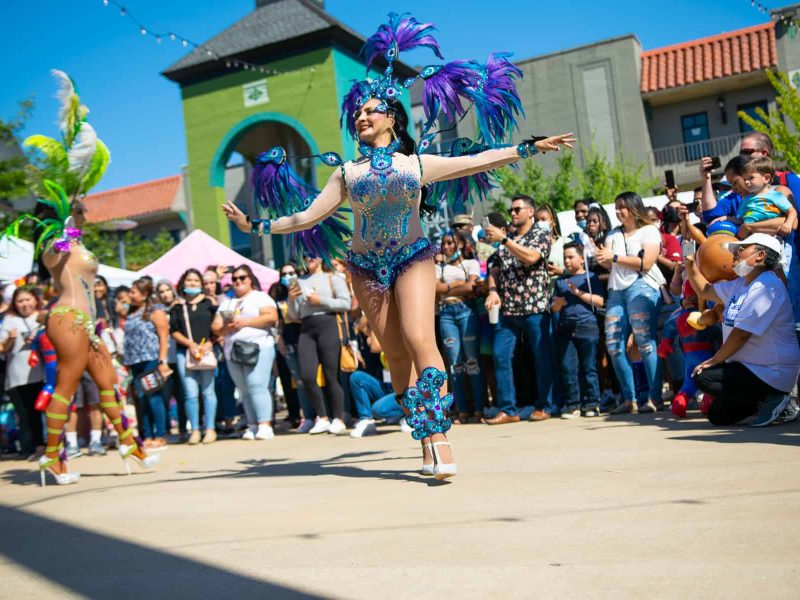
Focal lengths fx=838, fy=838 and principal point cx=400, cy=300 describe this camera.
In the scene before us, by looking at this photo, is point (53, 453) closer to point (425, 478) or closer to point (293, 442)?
point (293, 442)

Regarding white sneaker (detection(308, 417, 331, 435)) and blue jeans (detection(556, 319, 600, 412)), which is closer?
blue jeans (detection(556, 319, 600, 412))

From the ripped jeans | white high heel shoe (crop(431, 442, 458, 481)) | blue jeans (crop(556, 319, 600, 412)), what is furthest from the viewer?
blue jeans (crop(556, 319, 600, 412))

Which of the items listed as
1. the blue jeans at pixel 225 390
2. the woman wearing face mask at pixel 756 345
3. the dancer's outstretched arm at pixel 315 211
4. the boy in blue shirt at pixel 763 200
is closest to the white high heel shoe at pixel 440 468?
the dancer's outstretched arm at pixel 315 211

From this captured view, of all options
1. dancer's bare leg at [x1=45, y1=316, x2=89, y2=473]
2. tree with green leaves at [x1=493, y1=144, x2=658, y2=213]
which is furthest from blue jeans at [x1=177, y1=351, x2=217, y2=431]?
tree with green leaves at [x1=493, y1=144, x2=658, y2=213]

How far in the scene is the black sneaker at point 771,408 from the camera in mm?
5805

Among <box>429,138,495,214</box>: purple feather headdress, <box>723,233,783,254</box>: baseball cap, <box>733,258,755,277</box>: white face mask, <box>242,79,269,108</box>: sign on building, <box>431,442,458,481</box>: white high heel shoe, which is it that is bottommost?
<box>431,442,458,481</box>: white high heel shoe

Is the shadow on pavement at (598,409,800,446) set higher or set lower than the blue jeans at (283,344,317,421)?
lower

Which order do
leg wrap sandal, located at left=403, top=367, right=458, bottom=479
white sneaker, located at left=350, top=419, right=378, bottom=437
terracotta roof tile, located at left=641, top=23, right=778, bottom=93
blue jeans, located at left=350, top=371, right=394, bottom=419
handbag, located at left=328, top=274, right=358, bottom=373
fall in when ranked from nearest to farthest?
1. leg wrap sandal, located at left=403, top=367, right=458, bottom=479
2. white sneaker, located at left=350, top=419, right=378, bottom=437
3. blue jeans, located at left=350, top=371, right=394, bottom=419
4. handbag, located at left=328, top=274, right=358, bottom=373
5. terracotta roof tile, located at left=641, top=23, right=778, bottom=93

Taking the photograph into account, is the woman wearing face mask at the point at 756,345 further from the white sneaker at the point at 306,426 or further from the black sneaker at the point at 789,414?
the white sneaker at the point at 306,426

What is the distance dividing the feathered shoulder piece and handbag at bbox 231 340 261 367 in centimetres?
304

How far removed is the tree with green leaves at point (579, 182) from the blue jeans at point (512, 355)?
2143 centimetres

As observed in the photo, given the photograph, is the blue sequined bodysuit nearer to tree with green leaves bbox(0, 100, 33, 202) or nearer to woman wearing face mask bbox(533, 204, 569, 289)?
woman wearing face mask bbox(533, 204, 569, 289)

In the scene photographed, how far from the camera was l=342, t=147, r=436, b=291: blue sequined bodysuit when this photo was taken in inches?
200

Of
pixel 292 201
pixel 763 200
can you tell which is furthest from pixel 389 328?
pixel 763 200
